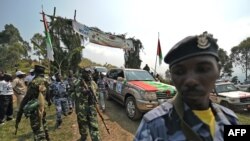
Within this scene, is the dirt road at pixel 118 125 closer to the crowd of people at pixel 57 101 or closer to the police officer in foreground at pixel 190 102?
the crowd of people at pixel 57 101

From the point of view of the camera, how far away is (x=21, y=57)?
40406mm

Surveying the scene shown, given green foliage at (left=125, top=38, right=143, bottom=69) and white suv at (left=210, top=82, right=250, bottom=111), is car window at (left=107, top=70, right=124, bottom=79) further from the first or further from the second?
green foliage at (left=125, top=38, right=143, bottom=69)

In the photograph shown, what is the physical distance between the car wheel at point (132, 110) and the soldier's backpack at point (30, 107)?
3748mm

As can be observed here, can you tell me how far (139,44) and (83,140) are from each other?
16191 mm

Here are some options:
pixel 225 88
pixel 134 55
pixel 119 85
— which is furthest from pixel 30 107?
pixel 134 55

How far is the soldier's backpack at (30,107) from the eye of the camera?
5.86 metres

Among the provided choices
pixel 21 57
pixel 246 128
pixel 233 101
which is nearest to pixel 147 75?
pixel 233 101

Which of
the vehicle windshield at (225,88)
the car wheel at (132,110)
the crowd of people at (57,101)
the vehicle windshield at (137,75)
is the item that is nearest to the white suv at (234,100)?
the vehicle windshield at (225,88)

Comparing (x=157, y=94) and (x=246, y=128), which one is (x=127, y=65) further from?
(x=246, y=128)

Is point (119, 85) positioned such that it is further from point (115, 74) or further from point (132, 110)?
point (132, 110)

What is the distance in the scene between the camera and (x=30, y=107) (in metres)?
5.87

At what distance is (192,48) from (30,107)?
5140 millimetres

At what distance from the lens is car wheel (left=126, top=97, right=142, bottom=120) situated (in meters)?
8.94

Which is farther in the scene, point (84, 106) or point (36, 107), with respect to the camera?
point (84, 106)
